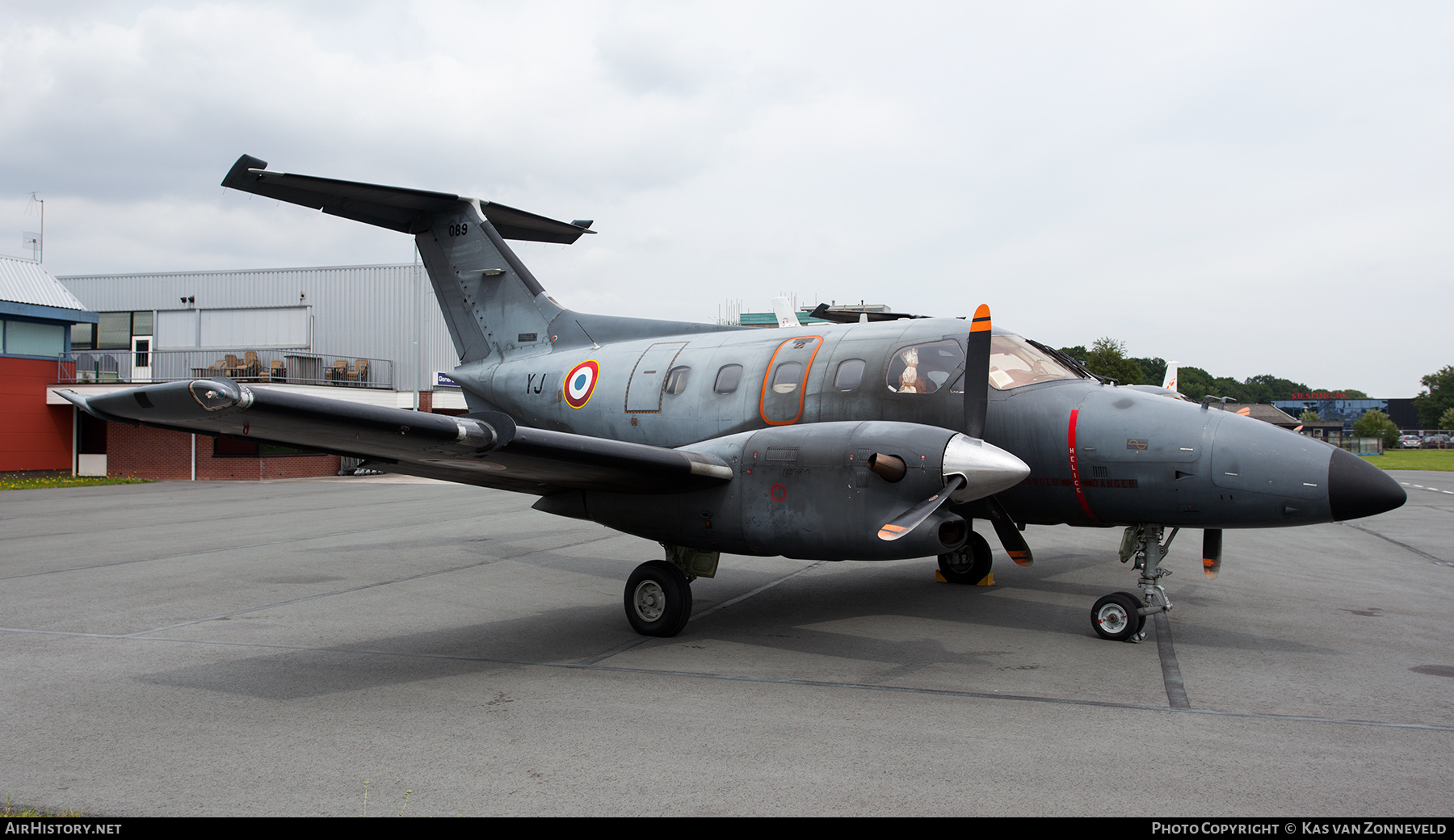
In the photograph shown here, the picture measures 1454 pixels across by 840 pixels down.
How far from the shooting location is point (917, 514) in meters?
6.06

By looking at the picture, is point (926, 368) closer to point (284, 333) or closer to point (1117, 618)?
point (1117, 618)

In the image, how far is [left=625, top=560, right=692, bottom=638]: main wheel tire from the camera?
7.46 meters

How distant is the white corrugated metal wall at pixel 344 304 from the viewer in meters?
38.0

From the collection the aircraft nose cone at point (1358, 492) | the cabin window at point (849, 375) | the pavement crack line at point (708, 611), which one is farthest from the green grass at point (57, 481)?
the aircraft nose cone at point (1358, 492)

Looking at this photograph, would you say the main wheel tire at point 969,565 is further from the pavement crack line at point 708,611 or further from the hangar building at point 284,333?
the hangar building at point 284,333

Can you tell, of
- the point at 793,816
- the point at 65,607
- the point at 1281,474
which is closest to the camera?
the point at 793,816

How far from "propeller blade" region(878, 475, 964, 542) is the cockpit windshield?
1941mm

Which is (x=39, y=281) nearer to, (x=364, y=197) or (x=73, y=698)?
(x=364, y=197)

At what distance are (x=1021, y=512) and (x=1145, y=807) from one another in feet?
13.1

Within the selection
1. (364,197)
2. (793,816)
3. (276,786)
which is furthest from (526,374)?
(793,816)

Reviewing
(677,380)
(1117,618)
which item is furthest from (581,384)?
(1117,618)

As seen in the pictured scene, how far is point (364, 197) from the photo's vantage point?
10.8 metres

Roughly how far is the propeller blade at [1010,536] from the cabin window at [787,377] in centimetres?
222

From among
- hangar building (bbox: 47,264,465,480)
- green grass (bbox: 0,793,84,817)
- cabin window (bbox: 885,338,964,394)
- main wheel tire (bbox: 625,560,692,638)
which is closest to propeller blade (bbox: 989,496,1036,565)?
cabin window (bbox: 885,338,964,394)
